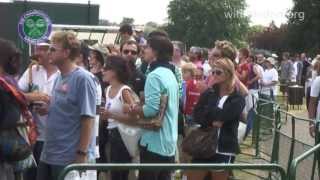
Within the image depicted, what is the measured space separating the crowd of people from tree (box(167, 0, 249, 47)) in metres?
88.2

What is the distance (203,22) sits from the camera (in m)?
100

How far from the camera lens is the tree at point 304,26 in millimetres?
68625

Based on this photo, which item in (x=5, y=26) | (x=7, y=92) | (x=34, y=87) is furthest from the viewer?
(x=5, y=26)

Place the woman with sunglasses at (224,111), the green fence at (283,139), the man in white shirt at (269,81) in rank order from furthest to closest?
the man in white shirt at (269,81) → the woman with sunglasses at (224,111) → the green fence at (283,139)

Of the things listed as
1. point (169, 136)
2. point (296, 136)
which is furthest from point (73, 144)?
point (296, 136)

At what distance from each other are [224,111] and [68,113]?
66.2 inches

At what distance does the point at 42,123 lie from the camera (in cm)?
720

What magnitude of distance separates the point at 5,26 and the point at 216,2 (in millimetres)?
75444

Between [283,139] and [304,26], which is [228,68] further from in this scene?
[304,26]

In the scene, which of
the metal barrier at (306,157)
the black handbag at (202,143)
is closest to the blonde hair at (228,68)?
the black handbag at (202,143)

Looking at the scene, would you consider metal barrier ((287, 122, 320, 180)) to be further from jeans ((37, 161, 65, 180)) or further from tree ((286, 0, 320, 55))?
tree ((286, 0, 320, 55))

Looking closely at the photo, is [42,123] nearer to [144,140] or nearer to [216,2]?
[144,140]

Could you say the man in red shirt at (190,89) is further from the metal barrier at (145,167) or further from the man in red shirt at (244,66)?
the metal barrier at (145,167)

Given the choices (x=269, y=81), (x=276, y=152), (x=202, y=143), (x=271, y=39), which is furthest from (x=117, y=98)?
(x=271, y=39)
